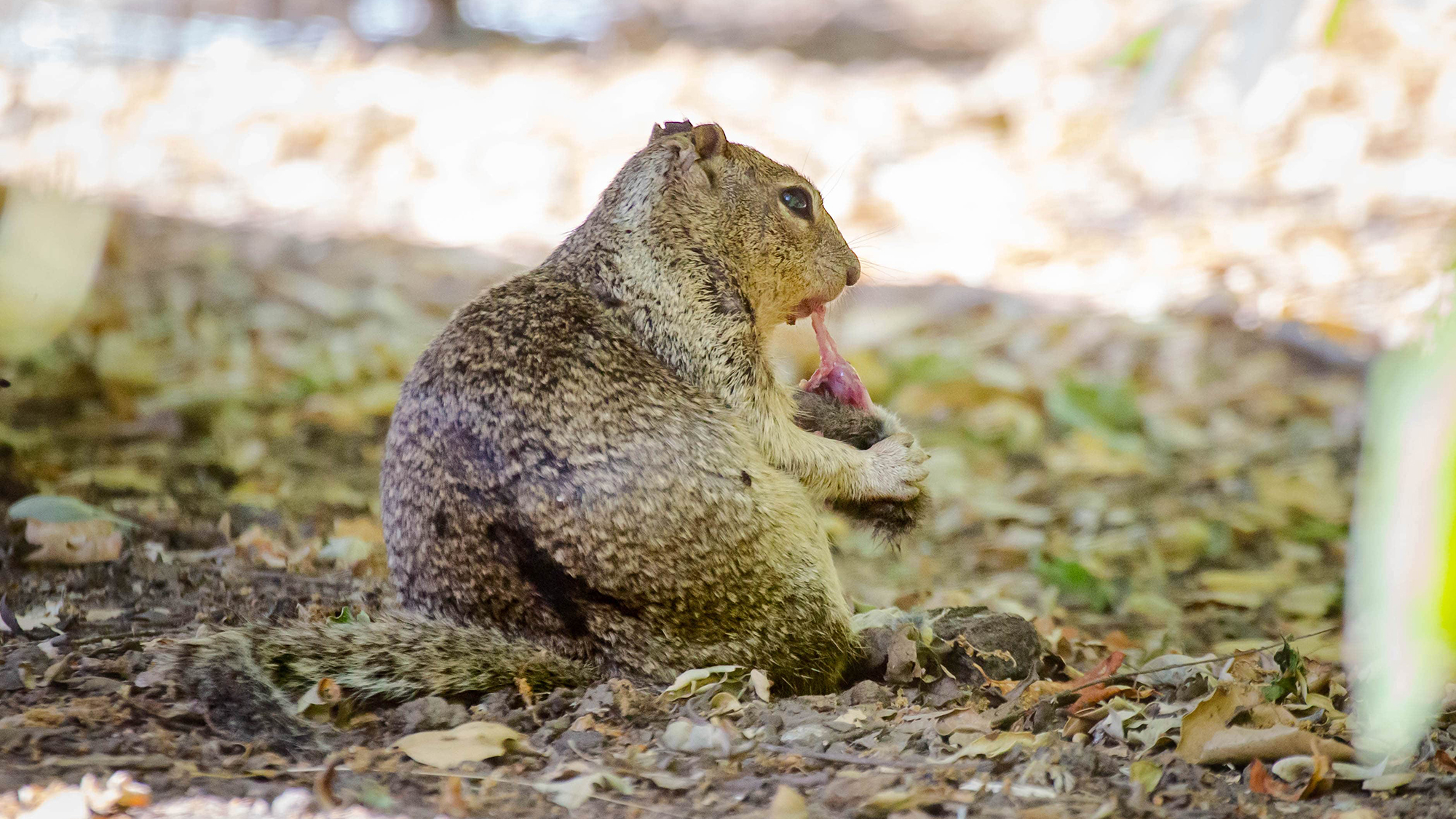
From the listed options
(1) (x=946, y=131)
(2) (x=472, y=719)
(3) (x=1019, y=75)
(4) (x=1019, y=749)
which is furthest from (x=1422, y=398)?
(3) (x=1019, y=75)

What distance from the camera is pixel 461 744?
302 centimetres

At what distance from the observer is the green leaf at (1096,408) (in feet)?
22.4

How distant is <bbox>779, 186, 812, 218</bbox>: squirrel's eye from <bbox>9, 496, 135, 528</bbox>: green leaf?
2545mm

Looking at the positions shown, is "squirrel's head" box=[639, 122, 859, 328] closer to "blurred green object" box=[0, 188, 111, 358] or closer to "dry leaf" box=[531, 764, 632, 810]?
"dry leaf" box=[531, 764, 632, 810]

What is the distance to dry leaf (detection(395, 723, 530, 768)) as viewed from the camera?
298 centimetres

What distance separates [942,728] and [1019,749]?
236 mm

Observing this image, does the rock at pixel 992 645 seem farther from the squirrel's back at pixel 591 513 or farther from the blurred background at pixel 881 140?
the blurred background at pixel 881 140

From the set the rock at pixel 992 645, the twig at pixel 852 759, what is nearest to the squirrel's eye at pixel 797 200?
the rock at pixel 992 645

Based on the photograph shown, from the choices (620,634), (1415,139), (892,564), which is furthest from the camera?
(1415,139)

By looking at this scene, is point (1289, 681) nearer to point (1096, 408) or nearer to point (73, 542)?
point (1096, 408)

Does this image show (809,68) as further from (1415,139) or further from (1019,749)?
(1019,749)

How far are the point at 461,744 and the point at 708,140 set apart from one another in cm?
183

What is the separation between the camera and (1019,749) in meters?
3.08

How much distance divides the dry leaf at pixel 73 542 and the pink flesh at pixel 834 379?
237cm
